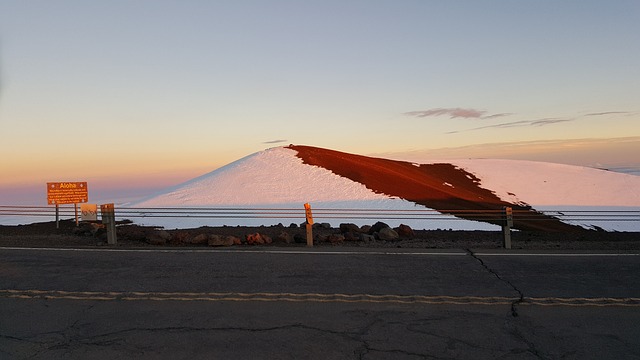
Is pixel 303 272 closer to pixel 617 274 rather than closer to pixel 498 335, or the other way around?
pixel 498 335

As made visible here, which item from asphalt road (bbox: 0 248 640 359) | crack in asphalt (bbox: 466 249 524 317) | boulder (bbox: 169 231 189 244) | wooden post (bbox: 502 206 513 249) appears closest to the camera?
asphalt road (bbox: 0 248 640 359)

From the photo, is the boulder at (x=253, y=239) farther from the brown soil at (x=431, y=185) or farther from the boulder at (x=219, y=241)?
the brown soil at (x=431, y=185)

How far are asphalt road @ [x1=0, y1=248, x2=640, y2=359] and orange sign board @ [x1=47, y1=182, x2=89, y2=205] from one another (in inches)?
458

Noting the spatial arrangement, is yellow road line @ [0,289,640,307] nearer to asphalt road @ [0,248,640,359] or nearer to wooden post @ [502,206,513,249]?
asphalt road @ [0,248,640,359]

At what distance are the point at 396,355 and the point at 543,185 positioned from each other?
51727 millimetres

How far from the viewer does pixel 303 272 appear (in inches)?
367

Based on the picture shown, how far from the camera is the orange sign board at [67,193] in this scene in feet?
69.7

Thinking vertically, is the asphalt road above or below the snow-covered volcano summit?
below

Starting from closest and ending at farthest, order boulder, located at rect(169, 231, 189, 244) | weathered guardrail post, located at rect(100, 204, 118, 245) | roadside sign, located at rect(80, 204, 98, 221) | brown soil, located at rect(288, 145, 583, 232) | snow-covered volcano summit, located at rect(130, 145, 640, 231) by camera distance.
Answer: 1. weathered guardrail post, located at rect(100, 204, 118, 245)
2. boulder, located at rect(169, 231, 189, 244)
3. roadside sign, located at rect(80, 204, 98, 221)
4. brown soil, located at rect(288, 145, 583, 232)
5. snow-covered volcano summit, located at rect(130, 145, 640, 231)

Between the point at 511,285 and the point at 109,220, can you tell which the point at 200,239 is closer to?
the point at 109,220

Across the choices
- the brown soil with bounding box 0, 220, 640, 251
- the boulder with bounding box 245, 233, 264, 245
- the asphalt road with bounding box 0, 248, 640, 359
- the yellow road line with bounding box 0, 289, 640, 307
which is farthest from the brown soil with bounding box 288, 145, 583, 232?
the yellow road line with bounding box 0, 289, 640, 307

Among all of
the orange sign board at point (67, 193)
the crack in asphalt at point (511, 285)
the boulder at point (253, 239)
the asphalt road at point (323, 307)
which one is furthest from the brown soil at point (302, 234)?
the asphalt road at point (323, 307)

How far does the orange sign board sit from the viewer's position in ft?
69.7

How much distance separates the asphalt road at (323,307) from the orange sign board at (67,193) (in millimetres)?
11640
